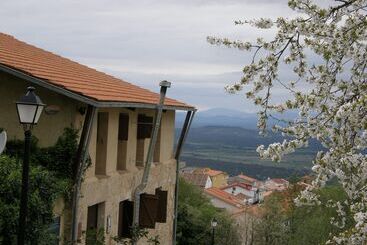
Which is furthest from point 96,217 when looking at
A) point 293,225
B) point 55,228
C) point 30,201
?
point 293,225

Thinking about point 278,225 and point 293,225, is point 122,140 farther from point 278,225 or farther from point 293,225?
point 293,225

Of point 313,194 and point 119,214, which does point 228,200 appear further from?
point 313,194

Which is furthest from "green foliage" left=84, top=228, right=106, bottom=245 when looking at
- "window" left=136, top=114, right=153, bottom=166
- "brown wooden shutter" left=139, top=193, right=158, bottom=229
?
"window" left=136, top=114, right=153, bottom=166

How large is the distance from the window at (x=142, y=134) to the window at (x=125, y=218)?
1.29m

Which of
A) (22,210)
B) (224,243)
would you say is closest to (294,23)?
(22,210)


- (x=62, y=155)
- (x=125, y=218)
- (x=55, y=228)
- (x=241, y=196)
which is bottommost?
(x=241, y=196)

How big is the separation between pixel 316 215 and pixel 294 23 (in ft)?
134

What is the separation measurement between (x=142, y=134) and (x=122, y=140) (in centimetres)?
94

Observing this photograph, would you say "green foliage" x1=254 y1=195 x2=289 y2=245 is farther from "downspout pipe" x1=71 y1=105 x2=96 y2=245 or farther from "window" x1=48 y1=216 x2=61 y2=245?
"window" x1=48 y1=216 x2=61 y2=245

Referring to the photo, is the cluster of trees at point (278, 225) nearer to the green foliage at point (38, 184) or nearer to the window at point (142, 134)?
the window at point (142, 134)

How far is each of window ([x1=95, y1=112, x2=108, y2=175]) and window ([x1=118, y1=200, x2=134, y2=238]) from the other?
1798mm

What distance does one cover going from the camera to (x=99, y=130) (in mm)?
12688

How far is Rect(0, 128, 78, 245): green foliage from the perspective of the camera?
8266 mm

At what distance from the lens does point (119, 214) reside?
46.5 ft
